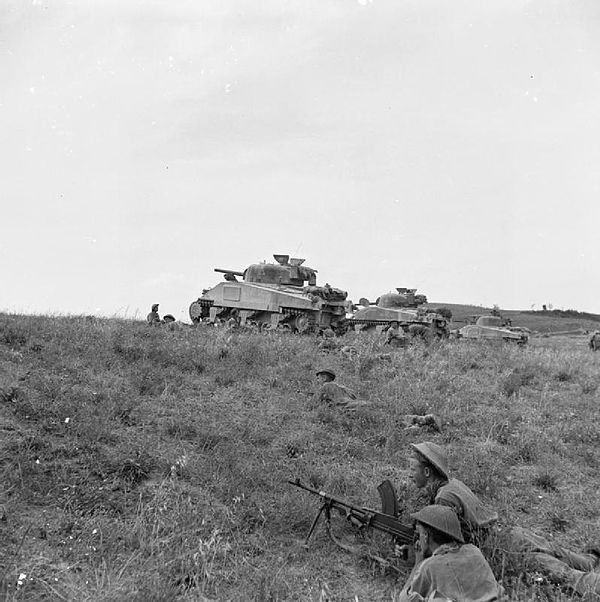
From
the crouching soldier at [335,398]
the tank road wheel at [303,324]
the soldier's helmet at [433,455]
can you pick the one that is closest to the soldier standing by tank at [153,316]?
the tank road wheel at [303,324]

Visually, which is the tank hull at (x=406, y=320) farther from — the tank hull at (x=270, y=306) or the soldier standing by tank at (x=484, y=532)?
the soldier standing by tank at (x=484, y=532)

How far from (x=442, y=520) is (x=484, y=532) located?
110 cm

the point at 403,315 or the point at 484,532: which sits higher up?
the point at 403,315

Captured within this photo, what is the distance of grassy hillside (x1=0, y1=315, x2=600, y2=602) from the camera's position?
4410mm

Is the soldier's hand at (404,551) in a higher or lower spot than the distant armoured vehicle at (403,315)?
lower

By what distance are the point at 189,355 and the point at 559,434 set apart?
224 inches

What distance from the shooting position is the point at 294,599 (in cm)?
433

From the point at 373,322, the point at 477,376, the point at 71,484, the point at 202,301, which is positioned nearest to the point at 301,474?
the point at 71,484

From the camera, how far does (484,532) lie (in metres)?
5.01

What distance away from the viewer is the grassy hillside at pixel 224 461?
441cm

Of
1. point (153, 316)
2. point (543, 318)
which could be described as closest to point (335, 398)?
point (153, 316)

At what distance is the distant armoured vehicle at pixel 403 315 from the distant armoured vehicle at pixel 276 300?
2.34 meters

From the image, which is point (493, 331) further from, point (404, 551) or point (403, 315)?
point (404, 551)

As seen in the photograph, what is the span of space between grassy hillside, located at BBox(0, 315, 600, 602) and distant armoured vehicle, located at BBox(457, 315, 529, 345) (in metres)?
13.2
